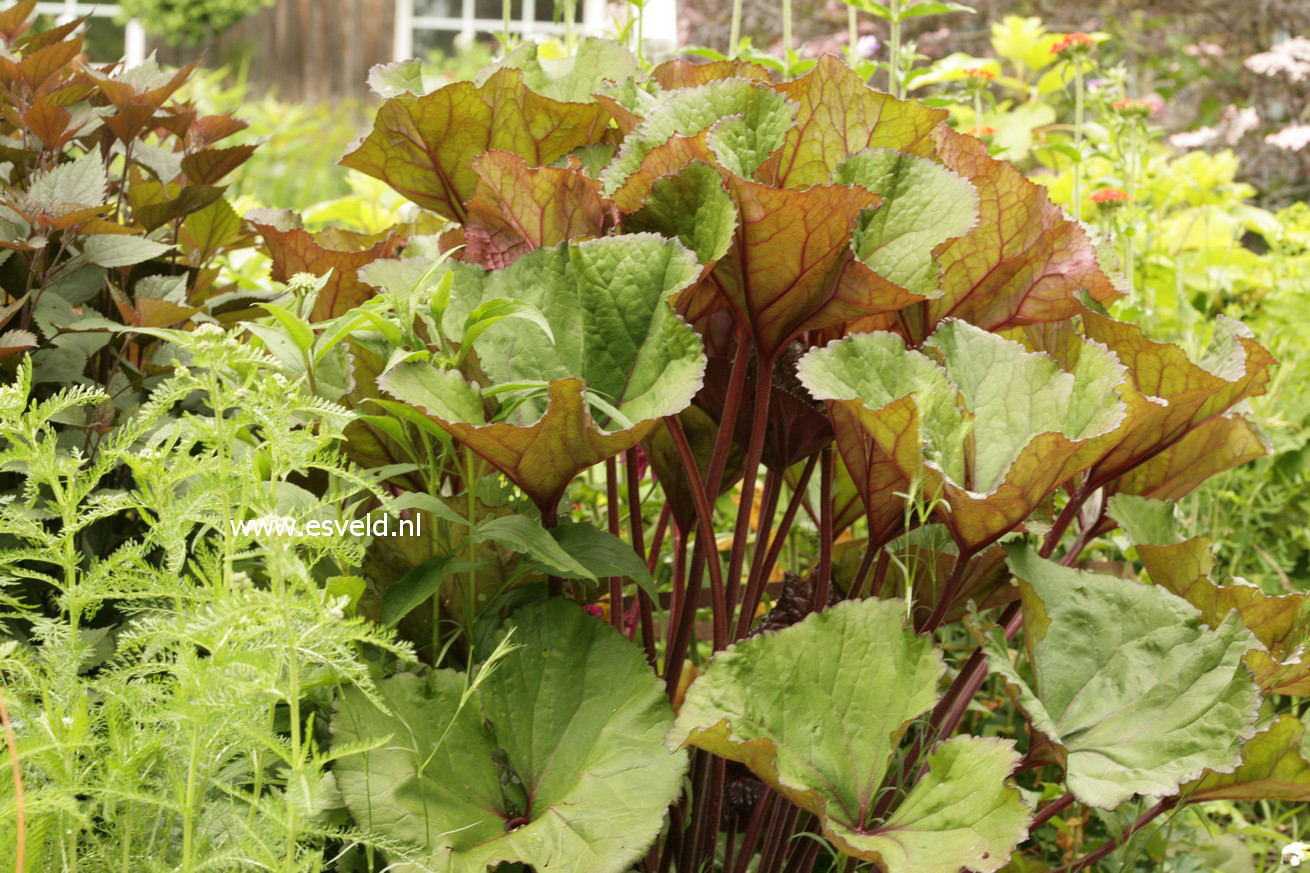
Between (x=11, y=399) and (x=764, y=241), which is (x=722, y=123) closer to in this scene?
(x=764, y=241)

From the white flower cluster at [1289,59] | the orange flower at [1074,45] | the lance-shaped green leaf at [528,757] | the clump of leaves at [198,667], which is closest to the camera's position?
the clump of leaves at [198,667]

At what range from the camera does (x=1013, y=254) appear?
1003mm

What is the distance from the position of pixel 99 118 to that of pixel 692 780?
95cm

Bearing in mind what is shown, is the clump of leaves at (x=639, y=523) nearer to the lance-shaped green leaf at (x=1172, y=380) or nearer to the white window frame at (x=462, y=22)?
the lance-shaped green leaf at (x=1172, y=380)

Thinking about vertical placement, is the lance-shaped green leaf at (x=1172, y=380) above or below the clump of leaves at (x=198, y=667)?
above

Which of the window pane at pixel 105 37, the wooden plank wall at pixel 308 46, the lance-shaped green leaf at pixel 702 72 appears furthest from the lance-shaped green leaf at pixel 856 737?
the window pane at pixel 105 37

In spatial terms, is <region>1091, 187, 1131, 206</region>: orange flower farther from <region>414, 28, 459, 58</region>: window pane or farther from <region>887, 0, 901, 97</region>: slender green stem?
<region>414, 28, 459, 58</region>: window pane

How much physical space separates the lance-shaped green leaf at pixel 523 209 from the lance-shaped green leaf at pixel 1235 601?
0.59m

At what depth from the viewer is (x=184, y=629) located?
734mm

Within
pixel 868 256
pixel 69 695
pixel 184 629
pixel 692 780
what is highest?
pixel 868 256

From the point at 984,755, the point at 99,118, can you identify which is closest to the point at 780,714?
the point at 984,755

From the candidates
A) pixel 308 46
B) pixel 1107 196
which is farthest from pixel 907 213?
pixel 308 46

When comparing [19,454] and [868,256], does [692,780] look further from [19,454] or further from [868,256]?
[19,454]

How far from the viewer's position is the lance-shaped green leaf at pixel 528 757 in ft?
2.73
